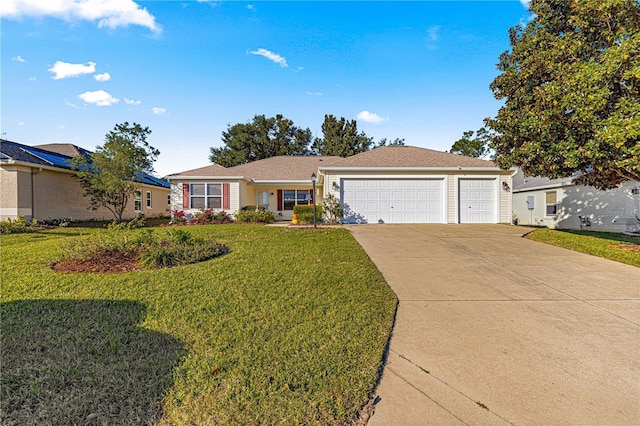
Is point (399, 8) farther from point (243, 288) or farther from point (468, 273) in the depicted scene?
point (243, 288)

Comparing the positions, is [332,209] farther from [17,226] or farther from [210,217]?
[17,226]

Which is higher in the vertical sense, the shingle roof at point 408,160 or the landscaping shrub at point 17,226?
the shingle roof at point 408,160

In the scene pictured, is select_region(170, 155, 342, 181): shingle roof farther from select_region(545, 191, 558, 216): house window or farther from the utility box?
select_region(545, 191, 558, 216): house window

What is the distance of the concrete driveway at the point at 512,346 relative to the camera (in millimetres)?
2037

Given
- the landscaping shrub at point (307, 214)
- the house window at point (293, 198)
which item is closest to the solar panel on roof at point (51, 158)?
the house window at point (293, 198)

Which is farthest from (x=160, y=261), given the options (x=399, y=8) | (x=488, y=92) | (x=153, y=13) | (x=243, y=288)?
(x=488, y=92)

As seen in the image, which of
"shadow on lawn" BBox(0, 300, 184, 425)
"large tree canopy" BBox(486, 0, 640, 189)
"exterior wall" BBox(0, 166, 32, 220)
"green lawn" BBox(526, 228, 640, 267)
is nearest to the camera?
"shadow on lawn" BBox(0, 300, 184, 425)

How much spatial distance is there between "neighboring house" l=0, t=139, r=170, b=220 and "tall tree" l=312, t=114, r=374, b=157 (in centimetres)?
2296

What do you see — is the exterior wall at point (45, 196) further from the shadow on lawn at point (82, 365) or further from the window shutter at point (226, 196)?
the shadow on lawn at point (82, 365)

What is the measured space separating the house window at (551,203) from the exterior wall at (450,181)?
2999 millimetres

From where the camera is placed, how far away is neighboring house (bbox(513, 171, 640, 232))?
37.6 ft

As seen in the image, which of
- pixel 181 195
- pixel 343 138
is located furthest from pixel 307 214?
pixel 343 138

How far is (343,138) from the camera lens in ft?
111

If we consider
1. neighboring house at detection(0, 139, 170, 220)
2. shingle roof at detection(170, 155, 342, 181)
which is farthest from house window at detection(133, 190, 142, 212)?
shingle roof at detection(170, 155, 342, 181)
